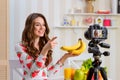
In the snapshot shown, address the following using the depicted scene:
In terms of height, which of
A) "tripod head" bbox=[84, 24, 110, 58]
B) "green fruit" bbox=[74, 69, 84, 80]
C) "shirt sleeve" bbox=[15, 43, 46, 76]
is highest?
"tripod head" bbox=[84, 24, 110, 58]

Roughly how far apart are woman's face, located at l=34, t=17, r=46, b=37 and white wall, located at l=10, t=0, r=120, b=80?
1520 millimetres

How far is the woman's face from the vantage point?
72.7 inches

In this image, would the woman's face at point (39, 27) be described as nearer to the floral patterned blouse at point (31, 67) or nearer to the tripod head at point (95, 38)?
the floral patterned blouse at point (31, 67)

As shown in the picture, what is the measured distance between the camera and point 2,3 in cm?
265

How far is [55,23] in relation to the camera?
345cm

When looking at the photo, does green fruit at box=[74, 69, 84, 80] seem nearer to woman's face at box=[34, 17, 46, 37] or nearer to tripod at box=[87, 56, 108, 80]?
tripod at box=[87, 56, 108, 80]

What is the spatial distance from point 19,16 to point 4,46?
0.77m

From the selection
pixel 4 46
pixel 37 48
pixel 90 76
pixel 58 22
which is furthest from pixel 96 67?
pixel 58 22

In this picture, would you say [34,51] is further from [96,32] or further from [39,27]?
[96,32]

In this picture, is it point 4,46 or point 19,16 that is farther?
point 19,16

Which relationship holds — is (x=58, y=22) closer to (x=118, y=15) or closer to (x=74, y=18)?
(x=74, y=18)

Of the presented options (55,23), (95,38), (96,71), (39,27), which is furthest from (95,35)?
(55,23)

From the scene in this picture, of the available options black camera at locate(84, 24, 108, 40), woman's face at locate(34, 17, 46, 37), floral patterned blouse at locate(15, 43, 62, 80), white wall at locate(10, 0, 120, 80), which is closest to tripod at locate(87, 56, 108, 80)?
black camera at locate(84, 24, 108, 40)

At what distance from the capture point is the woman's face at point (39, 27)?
1846 mm
